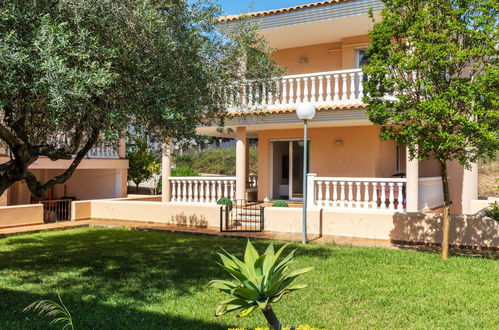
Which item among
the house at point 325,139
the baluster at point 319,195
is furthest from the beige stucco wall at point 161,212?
the baluster at point 319,195

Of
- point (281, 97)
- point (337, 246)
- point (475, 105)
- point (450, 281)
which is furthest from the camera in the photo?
point (281, 97)

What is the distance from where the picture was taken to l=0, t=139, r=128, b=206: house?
1686 centimetres

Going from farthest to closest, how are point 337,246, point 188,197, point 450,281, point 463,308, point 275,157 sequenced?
point 275,157 < point 188,197 < point 337,246 < point 450,281 < point 463,308

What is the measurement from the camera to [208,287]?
21.7 feet

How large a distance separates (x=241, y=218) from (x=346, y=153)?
446 centimetres

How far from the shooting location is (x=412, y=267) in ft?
26.4

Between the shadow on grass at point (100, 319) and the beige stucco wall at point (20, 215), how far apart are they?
25.3ft

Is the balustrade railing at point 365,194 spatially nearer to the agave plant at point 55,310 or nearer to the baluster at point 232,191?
the baluster at point 232,191

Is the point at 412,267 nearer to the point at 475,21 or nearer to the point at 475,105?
the point at 475,105

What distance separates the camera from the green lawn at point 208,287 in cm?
521

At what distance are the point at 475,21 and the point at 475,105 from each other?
154 centimetres

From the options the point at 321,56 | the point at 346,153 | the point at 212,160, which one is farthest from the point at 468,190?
the point at 212,160

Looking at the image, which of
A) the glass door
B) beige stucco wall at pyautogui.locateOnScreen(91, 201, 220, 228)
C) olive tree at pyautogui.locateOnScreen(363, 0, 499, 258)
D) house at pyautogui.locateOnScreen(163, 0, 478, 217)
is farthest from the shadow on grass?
the glass door

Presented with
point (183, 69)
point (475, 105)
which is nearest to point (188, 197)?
point (183, 69)
